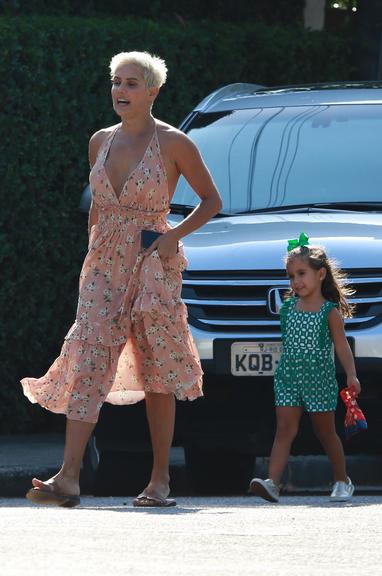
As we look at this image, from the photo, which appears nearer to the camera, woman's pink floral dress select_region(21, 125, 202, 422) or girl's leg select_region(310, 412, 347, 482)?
woman's pink floral dress select_region(21, 125, 202, 422)

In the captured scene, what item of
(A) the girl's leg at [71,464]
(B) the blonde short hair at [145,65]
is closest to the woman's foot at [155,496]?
(A) the girl's leg at [71,464]

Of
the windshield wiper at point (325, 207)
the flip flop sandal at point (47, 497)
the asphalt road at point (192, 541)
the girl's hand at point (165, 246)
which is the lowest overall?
the flip flop sandal at point (47, 497)

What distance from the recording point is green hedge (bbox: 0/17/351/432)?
36.1 feet

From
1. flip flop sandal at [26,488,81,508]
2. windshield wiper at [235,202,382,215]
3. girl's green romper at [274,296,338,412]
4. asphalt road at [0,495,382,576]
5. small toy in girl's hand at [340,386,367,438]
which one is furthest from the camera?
windshield wiper at [235,202,382,215]

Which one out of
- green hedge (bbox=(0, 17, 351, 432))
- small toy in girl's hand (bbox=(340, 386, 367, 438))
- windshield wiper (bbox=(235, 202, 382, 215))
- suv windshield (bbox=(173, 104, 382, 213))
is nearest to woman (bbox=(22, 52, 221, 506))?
small toy in girl's hand (bbox=(340, 386, 367, 438))

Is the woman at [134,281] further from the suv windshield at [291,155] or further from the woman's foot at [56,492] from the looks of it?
the suv windshield at [291,155]

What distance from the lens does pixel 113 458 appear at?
9258 millimetres

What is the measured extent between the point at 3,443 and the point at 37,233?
1305 millimetres

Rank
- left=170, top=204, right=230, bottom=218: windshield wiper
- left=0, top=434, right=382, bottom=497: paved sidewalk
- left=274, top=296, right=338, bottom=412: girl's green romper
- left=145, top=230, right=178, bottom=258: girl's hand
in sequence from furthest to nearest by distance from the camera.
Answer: left=0, top=434, right=382, bottom=497: paved sidewalk, left=170, top=204, right=230, bottom=218: windshield wiper, left=274, top=296, right=338, bottom=412: girl's green romper, left=145, top=230, right=178, bottom=258: girl's hand

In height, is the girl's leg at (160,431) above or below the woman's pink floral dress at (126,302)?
below

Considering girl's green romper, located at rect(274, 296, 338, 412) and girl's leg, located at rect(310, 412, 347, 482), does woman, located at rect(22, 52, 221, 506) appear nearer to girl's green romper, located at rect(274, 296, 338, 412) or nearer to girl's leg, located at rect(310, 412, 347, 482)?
girl's green romper, located at rect(274, 296, 338, 412)

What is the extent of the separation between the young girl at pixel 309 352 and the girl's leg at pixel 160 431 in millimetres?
517

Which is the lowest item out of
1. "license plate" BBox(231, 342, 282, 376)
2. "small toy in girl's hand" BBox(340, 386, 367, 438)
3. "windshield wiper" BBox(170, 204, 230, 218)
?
"small toy in girl's hand" BBox(340, 386, 367, 438)

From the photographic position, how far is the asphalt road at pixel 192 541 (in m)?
5.62
